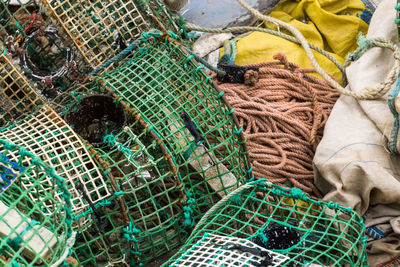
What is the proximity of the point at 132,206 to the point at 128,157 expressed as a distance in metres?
0.25

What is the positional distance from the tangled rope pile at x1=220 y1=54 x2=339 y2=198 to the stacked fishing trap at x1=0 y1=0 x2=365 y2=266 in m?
0.31

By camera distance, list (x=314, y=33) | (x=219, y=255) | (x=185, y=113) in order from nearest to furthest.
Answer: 1. (x=219, y=255)
2. (x=185, y=113)
3. (x=314, y=33)

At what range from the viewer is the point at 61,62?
3.51 m

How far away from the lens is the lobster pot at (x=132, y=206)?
2.40m

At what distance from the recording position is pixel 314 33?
425 centimetres

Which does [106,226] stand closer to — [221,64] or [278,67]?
[221,64]

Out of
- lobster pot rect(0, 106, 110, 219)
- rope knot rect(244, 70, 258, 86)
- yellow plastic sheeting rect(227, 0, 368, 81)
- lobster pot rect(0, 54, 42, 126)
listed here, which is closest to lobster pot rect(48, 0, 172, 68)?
lobster pot rect(0, 54, 42, 126)

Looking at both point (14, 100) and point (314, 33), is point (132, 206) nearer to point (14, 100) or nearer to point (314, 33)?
point (14, 100)

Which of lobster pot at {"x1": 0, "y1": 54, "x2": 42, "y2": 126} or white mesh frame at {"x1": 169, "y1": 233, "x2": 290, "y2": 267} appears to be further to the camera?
lobster pot at {"x1": 0, "y1": 54, "x2": 42, "y2": 126}

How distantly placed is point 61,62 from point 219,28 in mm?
1476

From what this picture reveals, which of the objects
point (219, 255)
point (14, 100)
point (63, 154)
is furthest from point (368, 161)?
point (14, 100)

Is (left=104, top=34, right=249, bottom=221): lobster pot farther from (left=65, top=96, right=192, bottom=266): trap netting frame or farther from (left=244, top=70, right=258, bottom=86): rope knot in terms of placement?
(left=244, top=70, right=258, bottom=86): rope knot

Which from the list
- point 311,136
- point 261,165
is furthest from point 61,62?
point 311,136

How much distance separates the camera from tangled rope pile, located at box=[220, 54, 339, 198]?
3.25 m
